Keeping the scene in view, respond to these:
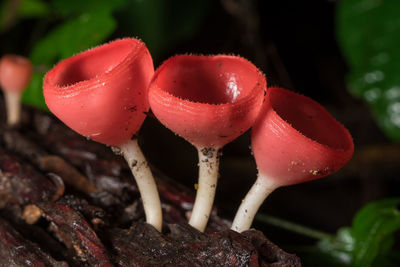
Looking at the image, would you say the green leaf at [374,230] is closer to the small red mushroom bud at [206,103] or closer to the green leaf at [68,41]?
the small red mushroom bud at [206,103]

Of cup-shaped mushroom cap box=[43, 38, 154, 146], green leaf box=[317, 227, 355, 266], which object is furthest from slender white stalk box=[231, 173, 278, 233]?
green leaf box=[317, 227, 355, 266]

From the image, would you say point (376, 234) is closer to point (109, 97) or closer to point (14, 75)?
point (109, 97)

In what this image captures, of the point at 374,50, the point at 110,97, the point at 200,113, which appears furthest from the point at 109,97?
the point at 374,50

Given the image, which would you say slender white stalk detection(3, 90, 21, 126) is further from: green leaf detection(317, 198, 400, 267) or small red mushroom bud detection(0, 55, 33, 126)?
green leaf detection(317, 198, 400, 267)

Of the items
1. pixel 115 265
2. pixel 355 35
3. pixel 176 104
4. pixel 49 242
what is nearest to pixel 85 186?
pixel 49 242

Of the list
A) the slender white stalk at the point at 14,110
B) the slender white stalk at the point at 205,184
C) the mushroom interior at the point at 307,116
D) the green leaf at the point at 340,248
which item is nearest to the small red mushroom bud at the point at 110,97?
the slender white stalk at the point at 205,184

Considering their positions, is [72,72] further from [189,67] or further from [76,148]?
[76,148]
